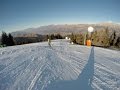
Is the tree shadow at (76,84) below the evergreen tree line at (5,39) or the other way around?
the other way around

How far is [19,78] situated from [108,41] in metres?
43.8

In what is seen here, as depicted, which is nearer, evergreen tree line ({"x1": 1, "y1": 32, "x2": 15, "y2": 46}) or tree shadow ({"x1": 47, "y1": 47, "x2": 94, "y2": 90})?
tree shadow ({"x1": 47, "y1": 47, "x2": 94, "y2": 90})

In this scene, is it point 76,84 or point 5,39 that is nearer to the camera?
point 76,84

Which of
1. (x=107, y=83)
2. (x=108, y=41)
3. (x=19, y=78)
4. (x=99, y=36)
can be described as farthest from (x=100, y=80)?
(x=99, y=36)

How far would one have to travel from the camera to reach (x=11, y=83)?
796 cm

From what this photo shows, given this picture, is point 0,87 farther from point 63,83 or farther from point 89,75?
point 89,75

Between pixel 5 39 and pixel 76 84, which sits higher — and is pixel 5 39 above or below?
below

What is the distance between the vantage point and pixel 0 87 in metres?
7.44

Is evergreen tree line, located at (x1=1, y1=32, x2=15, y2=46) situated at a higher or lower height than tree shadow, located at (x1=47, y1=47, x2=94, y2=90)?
lower

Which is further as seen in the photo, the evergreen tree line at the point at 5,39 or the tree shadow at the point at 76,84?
the evergreen tree line at the point at 5,39

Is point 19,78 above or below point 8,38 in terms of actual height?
above

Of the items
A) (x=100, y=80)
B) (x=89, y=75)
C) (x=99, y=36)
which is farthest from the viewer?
(x=99, y=36)

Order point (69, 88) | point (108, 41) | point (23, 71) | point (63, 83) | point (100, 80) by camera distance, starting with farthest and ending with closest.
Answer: point (108, 41) < point (23, 71) < point (100, 80) < point (63, 83) < point (69, 88)

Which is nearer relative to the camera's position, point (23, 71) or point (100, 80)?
point (100, 80)
